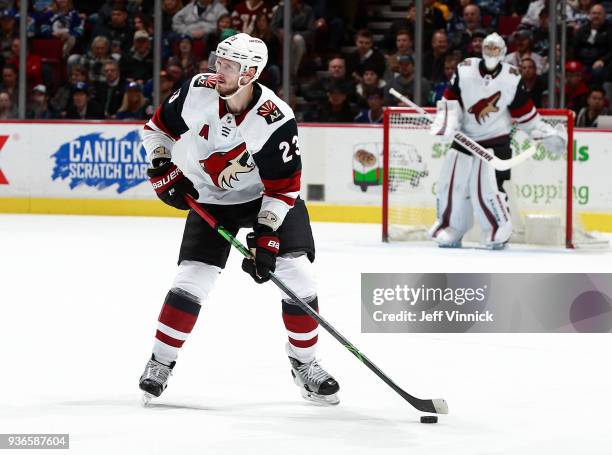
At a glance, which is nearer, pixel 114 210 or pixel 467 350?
pixel 467 350

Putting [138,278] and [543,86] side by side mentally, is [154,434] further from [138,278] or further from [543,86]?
[543,86]

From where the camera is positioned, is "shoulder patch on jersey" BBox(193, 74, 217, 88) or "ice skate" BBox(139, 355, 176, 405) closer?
"ice skate" BBox(139, 355, 176, 405)

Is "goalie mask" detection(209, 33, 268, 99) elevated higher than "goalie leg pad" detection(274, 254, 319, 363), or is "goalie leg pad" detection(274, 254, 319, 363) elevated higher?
"goalie mask" detection(209, 33, 268, 99)

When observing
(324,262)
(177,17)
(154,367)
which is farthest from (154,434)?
(177,17)

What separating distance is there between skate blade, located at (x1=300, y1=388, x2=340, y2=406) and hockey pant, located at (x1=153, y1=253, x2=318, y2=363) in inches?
4.9

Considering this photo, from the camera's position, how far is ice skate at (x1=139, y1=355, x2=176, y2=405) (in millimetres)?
3875

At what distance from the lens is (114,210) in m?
10.5

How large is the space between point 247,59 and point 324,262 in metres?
3.81

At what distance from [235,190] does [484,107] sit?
4518 millimetres

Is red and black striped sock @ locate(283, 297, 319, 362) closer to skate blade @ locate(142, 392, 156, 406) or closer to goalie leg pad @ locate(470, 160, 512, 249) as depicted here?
skate blade @ locate(142, 392, 156, 406)
